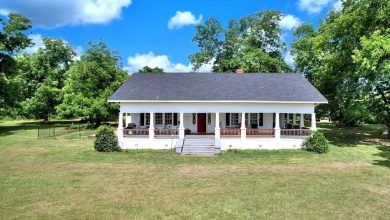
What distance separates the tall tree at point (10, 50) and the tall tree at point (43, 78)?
7.00 m

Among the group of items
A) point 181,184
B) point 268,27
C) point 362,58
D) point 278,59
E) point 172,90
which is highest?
point 268,27

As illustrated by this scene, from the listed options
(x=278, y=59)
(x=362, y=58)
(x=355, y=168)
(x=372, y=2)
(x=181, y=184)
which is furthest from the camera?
(x=278, y=59)

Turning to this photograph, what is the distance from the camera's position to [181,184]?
51.9 feet

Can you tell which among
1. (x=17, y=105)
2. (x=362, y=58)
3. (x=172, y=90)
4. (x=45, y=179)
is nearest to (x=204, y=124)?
(x=172, y=90)

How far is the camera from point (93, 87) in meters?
43.5

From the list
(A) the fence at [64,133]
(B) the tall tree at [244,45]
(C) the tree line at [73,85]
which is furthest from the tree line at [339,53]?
(A) the fence at [64,133]

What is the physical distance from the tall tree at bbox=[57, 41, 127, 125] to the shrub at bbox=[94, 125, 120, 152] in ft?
55.4

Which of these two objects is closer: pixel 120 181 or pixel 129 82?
pixel 120 181

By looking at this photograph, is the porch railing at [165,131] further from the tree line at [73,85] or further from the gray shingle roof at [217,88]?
the tree line at [73,85]

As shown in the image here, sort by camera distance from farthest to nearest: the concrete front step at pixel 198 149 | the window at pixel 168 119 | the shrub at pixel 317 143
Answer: the window at pixel 168 119 < the shrub at pixel 317 143 < the concrete front step at pixel 198 149

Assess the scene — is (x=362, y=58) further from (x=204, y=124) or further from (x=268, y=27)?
(x=268, y=27)

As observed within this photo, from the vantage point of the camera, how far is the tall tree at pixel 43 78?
51.7 m

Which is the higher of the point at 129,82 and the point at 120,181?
the point at 129,82

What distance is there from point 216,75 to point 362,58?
12303mm
